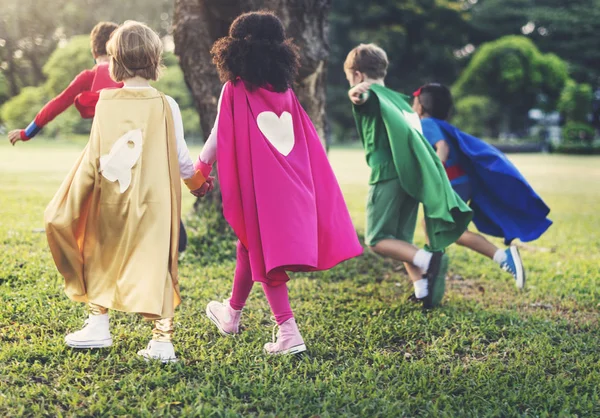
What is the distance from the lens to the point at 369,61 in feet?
14.0

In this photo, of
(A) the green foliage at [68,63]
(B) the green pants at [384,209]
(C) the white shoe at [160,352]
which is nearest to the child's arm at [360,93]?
(B) the green pants at [384,209]

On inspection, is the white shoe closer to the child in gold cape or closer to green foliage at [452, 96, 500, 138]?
the child in gold cape

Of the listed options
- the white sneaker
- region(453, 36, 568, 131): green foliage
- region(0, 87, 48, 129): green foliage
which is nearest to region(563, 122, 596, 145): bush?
region(453, 36, 568, 131): green foliage

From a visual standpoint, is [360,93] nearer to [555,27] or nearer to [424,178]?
[424,178]

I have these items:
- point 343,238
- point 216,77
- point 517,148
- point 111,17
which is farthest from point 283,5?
point 111,17

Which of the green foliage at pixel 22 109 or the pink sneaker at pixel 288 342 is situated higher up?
the pink sneaker at pixel 288 342

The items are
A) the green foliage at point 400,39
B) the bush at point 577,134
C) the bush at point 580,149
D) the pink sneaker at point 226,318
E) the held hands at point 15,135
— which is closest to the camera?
the pink sneaker at point 226,318

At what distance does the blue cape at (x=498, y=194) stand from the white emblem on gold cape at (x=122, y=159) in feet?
8.14

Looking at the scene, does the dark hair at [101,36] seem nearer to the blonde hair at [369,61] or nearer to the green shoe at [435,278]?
the blonde hair at [369,61]

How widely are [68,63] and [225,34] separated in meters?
28.3

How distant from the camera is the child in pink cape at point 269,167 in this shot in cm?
321

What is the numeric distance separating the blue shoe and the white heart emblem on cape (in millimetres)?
2245

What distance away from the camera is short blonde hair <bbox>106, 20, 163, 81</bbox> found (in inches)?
120

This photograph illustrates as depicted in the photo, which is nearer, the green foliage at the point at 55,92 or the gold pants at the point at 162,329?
the gold pants at the point at 162,329
